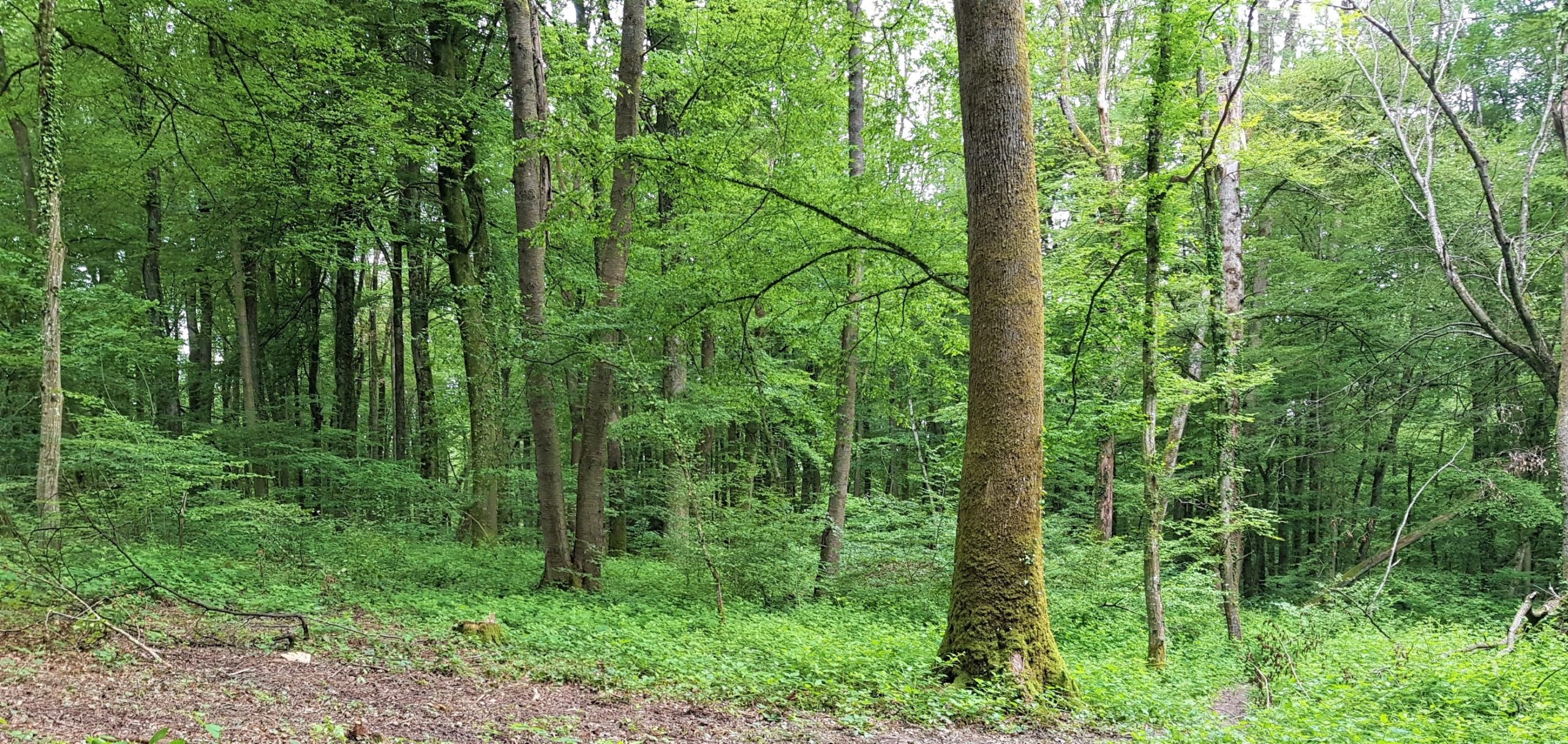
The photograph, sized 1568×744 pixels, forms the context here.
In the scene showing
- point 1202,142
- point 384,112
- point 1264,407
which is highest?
point 384,112

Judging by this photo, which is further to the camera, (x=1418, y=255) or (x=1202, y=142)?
(x=1418, y=255)

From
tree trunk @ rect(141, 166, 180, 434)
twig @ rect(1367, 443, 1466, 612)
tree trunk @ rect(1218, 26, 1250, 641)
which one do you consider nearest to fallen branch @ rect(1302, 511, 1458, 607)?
twig @ rect(1367, 443, 1466, 612)

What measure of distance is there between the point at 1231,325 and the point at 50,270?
12223 millimetres

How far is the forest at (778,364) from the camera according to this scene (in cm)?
484

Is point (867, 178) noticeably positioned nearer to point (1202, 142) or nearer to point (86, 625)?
point (1202, 142)

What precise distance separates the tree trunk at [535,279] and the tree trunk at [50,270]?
3774 millimetres

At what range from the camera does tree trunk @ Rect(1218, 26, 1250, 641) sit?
28.5 feet

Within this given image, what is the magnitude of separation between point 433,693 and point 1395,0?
18313 millimetres

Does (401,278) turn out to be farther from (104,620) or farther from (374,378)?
(104,620)

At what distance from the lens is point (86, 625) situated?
4797 millimetres

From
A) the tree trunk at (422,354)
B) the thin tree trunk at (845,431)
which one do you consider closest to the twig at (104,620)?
the tree trunk at (422,354)

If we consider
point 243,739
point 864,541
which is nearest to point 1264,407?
point 864,541

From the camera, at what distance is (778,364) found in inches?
479

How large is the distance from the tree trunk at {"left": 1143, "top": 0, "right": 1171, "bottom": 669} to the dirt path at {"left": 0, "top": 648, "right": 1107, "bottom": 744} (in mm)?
3457
